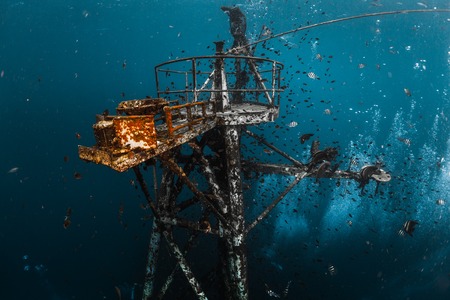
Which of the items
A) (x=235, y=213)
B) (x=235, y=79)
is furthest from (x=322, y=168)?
(x=235, y=79)

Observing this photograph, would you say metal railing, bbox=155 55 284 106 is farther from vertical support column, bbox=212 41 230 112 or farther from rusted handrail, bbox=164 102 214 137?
rusted handrail, bbox=164 102 214 137

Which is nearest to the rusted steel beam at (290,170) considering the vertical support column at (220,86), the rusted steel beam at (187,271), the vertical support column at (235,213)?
the vertical support column at (235,213)

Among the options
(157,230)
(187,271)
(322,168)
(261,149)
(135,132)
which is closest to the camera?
(135,132)

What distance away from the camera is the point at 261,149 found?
3381 cm

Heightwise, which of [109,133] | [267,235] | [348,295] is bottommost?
[348,295]

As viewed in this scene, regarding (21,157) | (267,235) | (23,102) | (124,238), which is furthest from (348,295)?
(23,102)

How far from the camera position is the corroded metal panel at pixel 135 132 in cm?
239

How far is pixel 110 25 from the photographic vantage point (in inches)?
1635

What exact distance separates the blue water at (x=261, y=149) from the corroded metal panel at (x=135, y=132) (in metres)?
4.69

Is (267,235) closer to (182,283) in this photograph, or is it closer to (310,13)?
(182,283)

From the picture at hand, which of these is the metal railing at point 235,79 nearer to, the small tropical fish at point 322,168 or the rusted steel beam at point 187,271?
the small tropical fish at point 322,168

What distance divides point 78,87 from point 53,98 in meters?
6.89

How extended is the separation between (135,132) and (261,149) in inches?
1251

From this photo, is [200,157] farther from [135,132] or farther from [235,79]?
[235,79]
